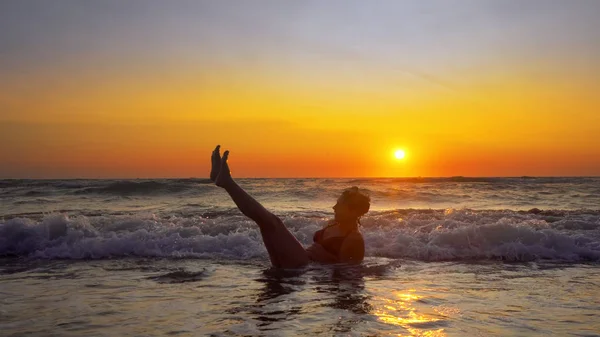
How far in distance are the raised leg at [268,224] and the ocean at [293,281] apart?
22 centimetres

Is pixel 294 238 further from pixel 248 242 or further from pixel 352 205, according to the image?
pixel 248 242

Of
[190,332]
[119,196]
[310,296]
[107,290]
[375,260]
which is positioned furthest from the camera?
[119,196]

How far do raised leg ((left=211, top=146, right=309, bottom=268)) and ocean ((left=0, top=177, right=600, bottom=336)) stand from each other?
0.22 meters

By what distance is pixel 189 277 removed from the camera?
640cm

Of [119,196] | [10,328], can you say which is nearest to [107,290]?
[10,328]

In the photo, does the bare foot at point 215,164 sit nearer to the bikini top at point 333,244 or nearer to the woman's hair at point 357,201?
the woman's hair at point 357,201

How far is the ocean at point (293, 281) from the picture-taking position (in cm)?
417

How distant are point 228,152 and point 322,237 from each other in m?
1.87

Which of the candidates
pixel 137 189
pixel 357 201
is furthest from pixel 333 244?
pixel 137 189

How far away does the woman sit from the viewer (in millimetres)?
6035

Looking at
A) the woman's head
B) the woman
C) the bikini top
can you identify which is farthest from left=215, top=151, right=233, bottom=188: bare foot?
the bikini top

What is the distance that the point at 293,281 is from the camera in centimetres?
601

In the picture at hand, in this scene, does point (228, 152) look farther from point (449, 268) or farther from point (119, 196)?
point (119, 196)

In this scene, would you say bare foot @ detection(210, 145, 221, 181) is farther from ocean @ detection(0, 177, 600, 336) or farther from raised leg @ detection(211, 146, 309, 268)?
ocean @ detection(0, 177, 600, 336)
